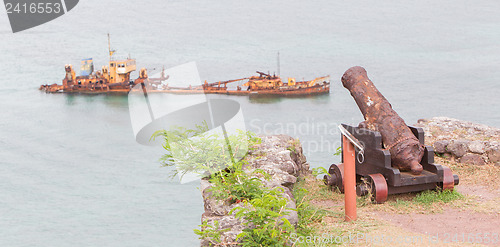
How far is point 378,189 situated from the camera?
9.74 meters

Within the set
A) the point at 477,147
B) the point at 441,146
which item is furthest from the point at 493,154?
the point at 441,146

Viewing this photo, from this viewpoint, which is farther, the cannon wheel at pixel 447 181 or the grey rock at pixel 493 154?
the grey rock at pixel 493 154

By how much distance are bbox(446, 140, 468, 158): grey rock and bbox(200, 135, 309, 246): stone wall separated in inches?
101

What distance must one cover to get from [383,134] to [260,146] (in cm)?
176

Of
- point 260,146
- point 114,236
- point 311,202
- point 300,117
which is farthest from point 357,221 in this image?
point 300,117

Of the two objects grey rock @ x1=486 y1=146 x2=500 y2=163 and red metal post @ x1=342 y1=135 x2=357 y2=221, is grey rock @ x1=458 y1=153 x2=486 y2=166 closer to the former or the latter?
grey rock @ x1=486 y1=146 x2=500 y2=163

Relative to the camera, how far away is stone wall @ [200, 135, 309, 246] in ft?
25.2

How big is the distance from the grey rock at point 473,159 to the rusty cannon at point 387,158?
201 cm

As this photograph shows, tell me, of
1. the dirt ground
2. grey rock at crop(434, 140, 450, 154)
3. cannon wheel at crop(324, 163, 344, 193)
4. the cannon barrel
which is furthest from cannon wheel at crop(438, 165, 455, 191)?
grey rock at crop(434, 140, 450, 154)

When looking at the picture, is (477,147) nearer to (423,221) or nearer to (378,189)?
(378,189)

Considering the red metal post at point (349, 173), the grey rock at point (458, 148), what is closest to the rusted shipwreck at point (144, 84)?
the grey rock at point (458, 148)

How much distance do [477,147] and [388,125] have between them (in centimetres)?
275

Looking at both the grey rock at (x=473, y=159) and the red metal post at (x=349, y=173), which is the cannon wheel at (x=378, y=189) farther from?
the grey rock at (x=473, y=159)

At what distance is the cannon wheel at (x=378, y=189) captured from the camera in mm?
9742
